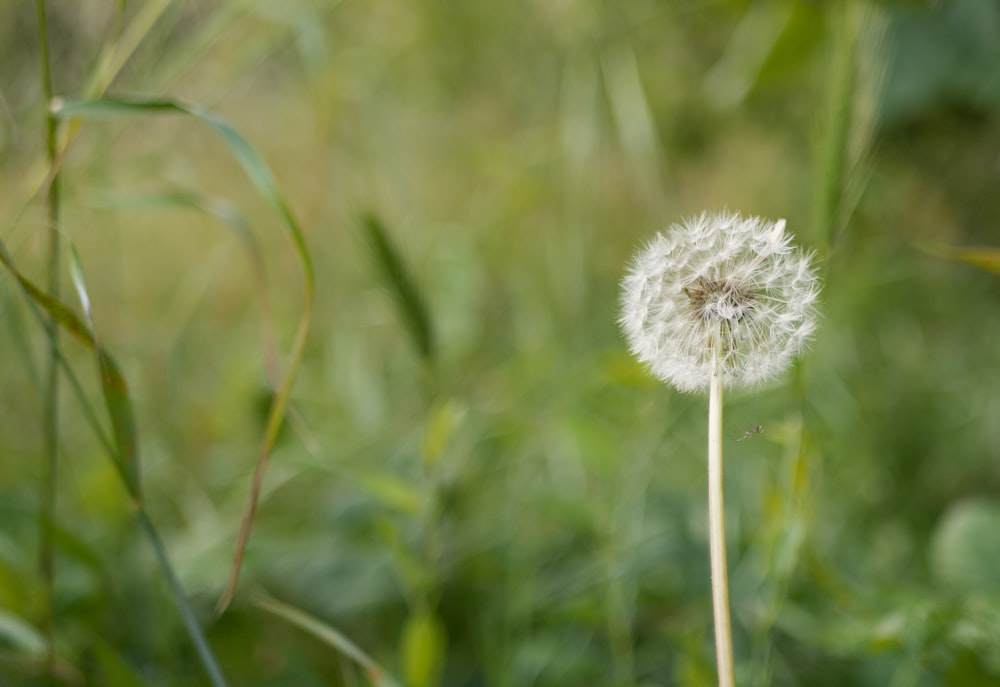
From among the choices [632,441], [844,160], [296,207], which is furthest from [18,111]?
[296,207]

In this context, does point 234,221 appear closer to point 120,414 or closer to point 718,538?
point 120,414

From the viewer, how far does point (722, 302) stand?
10.8 inches

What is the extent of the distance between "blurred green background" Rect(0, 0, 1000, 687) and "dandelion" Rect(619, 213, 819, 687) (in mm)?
96

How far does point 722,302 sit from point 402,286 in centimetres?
29

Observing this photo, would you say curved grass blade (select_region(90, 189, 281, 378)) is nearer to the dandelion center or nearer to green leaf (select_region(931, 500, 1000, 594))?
the dandelion center

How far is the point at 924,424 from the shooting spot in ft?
4.18

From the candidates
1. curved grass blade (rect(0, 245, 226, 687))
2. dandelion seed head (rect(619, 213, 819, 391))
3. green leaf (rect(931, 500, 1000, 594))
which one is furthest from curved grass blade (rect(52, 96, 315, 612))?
green leaf (rect(931, 500, 1000, 594))

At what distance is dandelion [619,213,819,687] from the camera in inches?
10.5

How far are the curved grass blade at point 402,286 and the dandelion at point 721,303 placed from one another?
24 centimetres

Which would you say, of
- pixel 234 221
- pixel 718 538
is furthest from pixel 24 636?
pixel 718 538

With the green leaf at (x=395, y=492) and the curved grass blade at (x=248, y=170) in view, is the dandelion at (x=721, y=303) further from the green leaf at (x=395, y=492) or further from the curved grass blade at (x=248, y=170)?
the green leaf at (x=395, y=492)

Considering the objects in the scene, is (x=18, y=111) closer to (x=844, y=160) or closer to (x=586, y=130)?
(x=586, y=130)

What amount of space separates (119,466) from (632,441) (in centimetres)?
50

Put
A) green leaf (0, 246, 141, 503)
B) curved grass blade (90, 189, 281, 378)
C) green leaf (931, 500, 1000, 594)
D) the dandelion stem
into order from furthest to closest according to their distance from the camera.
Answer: green leaf (931, 500, 1000, 594)
curved grass blade (90, 189, 281, 378)
green leaf (0, 246, 141, 503)
the dandelion stem
